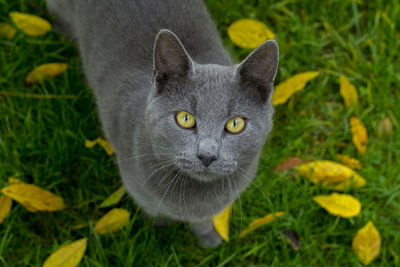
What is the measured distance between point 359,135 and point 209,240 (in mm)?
970

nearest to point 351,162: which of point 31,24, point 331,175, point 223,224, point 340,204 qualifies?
point 331,175

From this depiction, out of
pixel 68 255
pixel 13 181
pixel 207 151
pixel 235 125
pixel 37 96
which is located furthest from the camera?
pixel 37 96

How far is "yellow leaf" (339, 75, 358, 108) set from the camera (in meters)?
2.44

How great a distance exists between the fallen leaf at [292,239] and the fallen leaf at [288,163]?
313mm

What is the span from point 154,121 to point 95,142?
0.74 m

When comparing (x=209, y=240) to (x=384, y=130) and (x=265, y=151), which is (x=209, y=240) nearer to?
(x=265, y=151)

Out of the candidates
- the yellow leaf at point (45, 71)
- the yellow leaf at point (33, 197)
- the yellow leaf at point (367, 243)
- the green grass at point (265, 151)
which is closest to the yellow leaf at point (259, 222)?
the green grass at point (265, 151)

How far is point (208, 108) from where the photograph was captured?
4.65 ft

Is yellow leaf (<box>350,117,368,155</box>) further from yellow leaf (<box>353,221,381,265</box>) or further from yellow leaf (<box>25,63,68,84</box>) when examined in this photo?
yellow leaf (<box>25,63,68,84</box>)

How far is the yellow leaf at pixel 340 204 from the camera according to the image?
81.6 inches

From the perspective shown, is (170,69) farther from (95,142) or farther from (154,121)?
(95,142)

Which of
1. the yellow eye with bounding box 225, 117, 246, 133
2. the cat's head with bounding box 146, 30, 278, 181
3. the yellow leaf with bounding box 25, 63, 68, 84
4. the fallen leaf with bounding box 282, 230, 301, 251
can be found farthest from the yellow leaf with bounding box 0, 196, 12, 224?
the fallen leaf with bounding box 282, 230, 301, 251

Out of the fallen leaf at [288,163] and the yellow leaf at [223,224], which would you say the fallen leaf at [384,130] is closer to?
the fallen leaf at [288,163]

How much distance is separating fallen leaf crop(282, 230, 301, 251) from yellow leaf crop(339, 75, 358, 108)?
819mm
